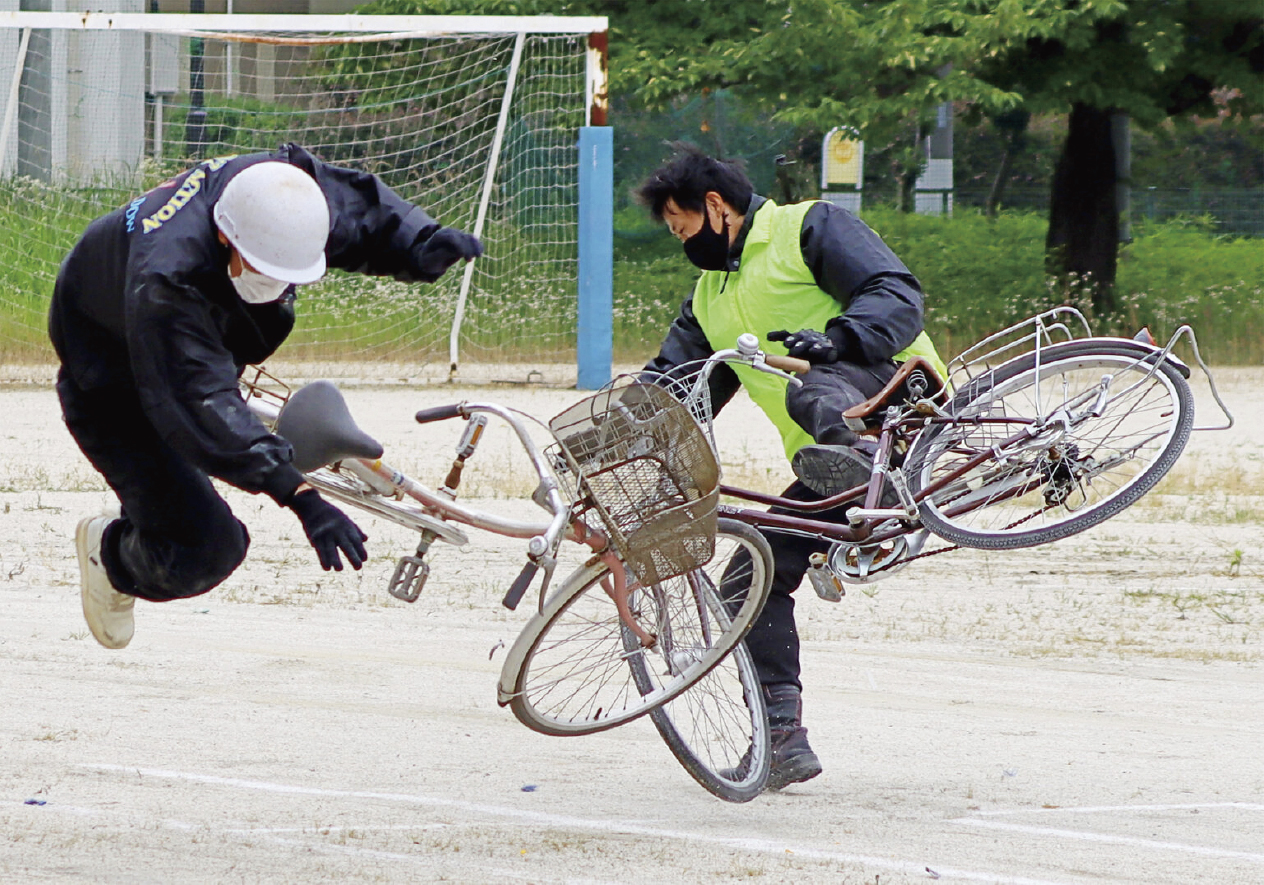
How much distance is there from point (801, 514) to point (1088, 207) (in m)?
14.5

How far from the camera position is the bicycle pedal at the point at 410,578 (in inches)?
171

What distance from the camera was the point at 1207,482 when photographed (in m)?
11.3

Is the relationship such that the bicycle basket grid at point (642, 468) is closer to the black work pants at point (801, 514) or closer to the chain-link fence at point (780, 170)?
the black work pants at point (801, 514)

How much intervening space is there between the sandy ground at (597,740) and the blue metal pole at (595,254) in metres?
6.57

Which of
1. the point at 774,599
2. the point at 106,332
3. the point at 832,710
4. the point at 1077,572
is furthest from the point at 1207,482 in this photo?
the point at 106,332

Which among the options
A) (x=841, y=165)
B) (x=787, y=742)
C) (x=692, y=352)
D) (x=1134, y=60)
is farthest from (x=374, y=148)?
(x=787, y=742)

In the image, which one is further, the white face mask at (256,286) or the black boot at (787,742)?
the black boot at (787,742)

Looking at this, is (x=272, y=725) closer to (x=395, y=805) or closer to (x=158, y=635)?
(x=395, y=805)

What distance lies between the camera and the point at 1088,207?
1862 cm

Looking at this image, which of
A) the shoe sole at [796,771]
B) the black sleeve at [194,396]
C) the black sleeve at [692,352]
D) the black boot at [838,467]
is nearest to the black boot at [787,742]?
the shoe sole at [796,771]

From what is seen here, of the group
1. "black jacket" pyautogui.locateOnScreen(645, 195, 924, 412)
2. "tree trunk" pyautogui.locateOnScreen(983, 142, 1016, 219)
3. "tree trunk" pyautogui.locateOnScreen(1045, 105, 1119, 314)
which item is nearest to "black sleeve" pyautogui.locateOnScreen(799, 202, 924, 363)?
"black jacket" pyautogui.locateOnScreen(645, 195, 924, 412)

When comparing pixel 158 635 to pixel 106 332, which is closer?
pixel 106 332

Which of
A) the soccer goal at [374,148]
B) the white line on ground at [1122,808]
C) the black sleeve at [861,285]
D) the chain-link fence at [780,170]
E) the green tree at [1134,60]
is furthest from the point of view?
the chain-link fence at [780,170]

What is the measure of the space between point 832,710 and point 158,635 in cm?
274
